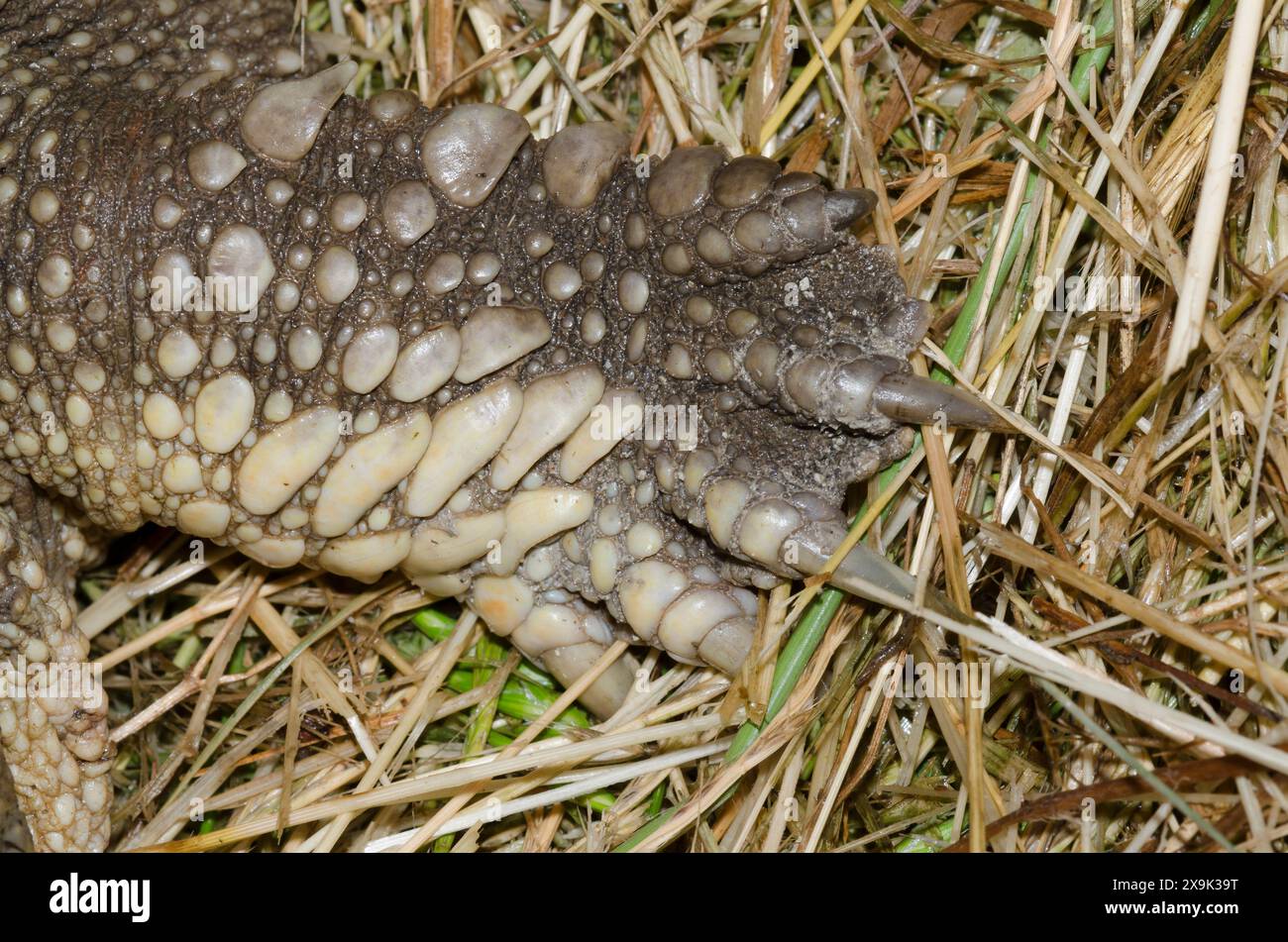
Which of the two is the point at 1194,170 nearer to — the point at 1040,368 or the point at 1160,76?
the point at 1160,76

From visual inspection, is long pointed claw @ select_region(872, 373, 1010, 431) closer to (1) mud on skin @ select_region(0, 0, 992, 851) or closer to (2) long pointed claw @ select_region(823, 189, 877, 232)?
(1) mud on skin @ select_region(0, 0, 992, 851)

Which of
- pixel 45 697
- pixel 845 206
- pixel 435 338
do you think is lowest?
pixel 45 697

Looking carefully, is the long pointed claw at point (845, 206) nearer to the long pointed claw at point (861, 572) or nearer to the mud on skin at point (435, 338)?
the mud on skin at point (435, 338)

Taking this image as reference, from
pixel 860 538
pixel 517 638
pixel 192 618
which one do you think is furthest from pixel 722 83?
pixel 192 618

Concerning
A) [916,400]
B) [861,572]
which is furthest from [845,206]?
[861,572]

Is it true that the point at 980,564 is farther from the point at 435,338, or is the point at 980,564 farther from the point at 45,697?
the point at 45,697

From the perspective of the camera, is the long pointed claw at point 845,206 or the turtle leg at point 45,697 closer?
the long pointed claw at point 845,206

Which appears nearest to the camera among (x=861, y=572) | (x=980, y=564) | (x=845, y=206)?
(x=845, y=206)

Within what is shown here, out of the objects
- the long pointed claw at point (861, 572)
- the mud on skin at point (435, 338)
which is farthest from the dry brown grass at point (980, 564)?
the mud on skin at point (435, 338)
